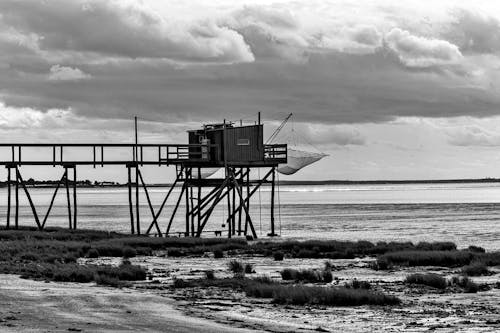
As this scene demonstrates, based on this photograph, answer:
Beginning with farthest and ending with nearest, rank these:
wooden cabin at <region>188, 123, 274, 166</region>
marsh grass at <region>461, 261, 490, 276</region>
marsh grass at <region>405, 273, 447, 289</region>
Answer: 1. wooden cabin at <region>188, 123, 274, 166</region>
2. marsh grass at <region>461, 261, 490, 276</region>
3. marsh grass at <region>405, 273, 447, 289</region>

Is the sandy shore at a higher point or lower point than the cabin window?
lower

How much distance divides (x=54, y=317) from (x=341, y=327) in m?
6.47

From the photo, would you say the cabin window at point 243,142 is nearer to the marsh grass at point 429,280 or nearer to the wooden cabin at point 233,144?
the wooden cabin at point 233,144

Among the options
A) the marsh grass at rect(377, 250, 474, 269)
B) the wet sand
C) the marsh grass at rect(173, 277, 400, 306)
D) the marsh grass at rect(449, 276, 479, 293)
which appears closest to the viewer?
the wet sand

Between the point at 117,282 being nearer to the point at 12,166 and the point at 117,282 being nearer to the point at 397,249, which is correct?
the point at 397,249

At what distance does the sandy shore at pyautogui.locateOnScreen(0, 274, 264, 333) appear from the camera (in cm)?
2003

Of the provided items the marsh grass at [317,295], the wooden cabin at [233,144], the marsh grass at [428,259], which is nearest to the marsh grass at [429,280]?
the marsh grass at [317,295]

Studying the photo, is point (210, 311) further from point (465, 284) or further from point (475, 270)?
point (475, 270)

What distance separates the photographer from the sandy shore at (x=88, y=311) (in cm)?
2003

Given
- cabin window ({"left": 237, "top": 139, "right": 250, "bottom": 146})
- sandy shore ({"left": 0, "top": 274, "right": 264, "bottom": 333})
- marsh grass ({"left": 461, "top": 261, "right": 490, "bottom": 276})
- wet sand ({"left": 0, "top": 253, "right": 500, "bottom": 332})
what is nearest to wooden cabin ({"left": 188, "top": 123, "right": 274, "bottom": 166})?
cabin window ({"left": 237, "top": 139, "right": 250, "bottom": 146})

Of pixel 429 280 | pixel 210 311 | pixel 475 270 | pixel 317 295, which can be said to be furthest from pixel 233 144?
pixel 210 311

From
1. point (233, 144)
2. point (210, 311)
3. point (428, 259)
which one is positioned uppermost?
point (233, 144)

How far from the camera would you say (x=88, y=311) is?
74.1 feet

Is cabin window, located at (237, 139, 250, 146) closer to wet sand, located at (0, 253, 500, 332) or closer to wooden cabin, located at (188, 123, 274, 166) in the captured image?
wooden cabin, located at (188, 123, 274, 166)
